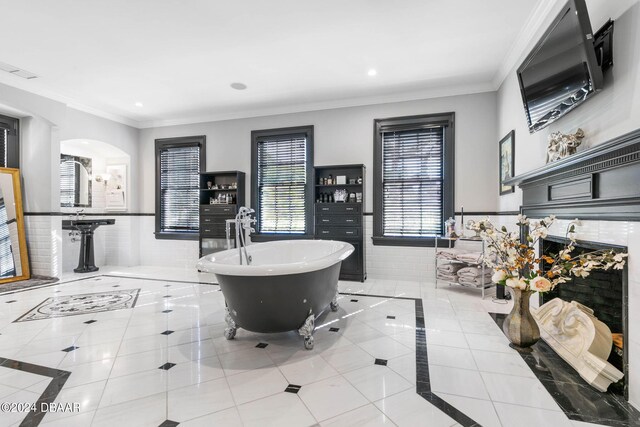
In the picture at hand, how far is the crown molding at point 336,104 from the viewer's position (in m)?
4.72

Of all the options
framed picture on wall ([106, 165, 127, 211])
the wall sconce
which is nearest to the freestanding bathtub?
framed picture on wall ([106, 165, 127, 211])

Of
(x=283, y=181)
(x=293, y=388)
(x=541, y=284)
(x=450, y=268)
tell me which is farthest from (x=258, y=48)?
(x=450, y=268)

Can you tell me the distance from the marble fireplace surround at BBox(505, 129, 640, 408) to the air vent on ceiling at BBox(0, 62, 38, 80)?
6.19 m

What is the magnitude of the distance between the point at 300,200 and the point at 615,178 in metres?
Answer: 4.26

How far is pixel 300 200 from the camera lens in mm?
5570

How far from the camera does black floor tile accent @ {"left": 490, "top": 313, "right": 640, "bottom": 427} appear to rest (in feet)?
5.57

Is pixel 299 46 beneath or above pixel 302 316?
above

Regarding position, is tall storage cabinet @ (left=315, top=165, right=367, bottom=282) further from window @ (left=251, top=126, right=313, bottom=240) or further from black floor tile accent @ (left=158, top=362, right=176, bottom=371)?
black floor tile accent @ (left=158, top=362, right=176, bottom=371)

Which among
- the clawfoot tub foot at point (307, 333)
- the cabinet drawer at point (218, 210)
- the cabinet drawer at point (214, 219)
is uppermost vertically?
the cabinet drawer at point (218, 210)

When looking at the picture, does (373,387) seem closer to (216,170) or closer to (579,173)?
(579,173)

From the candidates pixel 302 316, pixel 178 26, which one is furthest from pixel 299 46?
pixel 302 316

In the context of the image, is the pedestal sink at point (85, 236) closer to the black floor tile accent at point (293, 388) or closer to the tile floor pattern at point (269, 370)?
the tile floor pattern at point (269, 370)

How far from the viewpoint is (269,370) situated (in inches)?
88.1

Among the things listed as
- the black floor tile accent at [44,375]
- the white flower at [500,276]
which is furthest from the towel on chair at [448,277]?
the black floor tile accent at [44,375]
